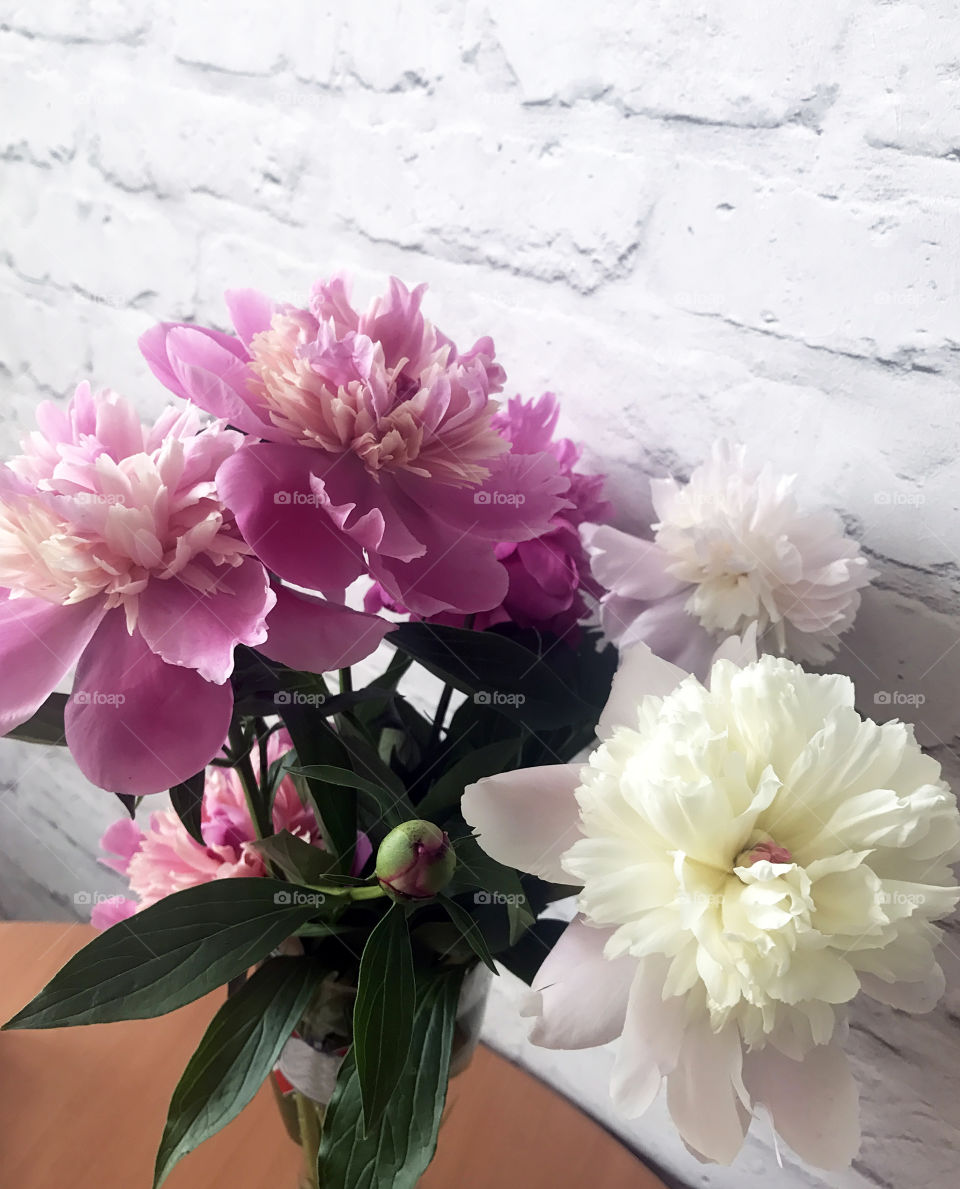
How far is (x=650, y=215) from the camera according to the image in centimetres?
50

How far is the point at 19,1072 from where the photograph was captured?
0.70 meters

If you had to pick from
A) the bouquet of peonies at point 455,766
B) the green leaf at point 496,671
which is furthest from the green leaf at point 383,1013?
the green leaf at point 496,671

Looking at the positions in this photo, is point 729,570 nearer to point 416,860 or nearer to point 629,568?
point 629,568

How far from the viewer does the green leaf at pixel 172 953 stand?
358 millimetres

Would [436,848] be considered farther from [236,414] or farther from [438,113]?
[438,113]

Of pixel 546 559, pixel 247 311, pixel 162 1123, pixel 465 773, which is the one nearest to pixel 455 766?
pixel 465 773

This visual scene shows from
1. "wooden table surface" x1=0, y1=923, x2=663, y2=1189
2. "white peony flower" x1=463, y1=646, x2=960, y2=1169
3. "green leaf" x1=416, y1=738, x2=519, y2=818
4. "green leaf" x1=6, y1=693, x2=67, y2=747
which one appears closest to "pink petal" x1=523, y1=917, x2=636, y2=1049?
"white peony flower" x1=463, y1=646, x2=960, y2=1169

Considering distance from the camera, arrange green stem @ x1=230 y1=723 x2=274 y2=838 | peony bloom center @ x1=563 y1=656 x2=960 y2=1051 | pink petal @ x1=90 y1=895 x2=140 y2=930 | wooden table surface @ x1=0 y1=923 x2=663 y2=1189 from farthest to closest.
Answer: wooden table surface @ x1=0 y1=923 x2=663 y2=1189 < pink petal @ x1=90 y1=895 x2=140 y2=930 < green stem @ x1=230 y1=723 x2=274 y2=838 < peony bloom center @ x1=563 y1=656 x2=960 y2=1051

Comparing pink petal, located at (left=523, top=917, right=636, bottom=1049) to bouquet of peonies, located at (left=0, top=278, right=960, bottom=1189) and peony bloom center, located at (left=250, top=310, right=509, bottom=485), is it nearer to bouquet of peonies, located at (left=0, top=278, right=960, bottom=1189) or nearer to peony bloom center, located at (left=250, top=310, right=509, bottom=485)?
bouquet of peonies, located at (left=0, top=278, right=960, bottom=1189)

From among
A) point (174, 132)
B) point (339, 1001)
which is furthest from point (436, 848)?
point (174, 132)

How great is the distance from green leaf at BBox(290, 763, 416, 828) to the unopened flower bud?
0.03 metres

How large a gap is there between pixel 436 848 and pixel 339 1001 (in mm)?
160

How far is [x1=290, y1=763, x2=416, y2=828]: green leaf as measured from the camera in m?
0.36

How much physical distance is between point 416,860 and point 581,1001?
74mm
